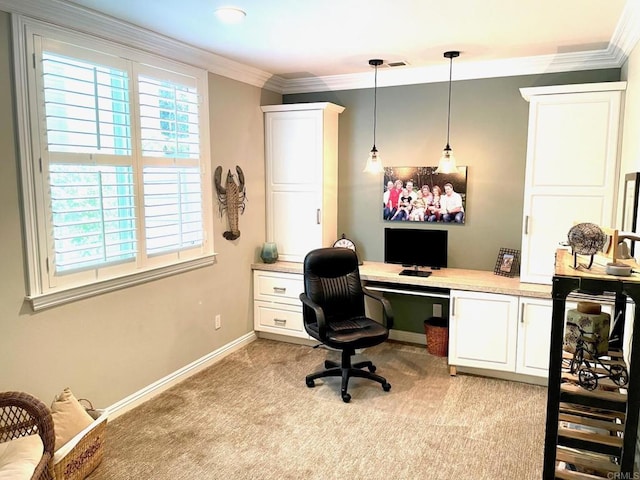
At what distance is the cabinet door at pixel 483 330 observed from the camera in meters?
3.62

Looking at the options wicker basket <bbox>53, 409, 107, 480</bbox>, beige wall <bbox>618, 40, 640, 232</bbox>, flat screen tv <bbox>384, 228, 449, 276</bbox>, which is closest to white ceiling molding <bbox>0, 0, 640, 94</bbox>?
beige wall <bbox>618, 40, 640, 232</bbox>

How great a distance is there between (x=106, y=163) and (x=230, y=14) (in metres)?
1.17

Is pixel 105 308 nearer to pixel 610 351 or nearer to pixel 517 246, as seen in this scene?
pixel 610 351

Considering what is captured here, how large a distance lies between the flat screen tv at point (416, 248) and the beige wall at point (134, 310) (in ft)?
4.19

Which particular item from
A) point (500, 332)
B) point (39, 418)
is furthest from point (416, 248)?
point (39, 418)

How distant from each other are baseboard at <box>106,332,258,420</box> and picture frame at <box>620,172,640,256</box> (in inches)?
123

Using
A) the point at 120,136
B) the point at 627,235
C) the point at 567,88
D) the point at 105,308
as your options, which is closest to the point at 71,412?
the point at 105,308

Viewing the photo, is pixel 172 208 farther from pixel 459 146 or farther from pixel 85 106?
pixel 459 146

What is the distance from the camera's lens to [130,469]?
2604 mm

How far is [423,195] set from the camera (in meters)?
4.37

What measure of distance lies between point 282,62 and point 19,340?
2.73 m

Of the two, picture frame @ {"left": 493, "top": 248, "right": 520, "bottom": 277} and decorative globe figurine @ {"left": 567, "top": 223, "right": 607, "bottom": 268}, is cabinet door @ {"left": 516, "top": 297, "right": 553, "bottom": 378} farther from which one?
decorative globe figurine @ {"left": 567, "top": 223, "right": 607, "bottom": 268}

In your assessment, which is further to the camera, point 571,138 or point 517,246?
point 517,246

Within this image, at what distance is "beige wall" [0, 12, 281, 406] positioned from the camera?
252 cm
